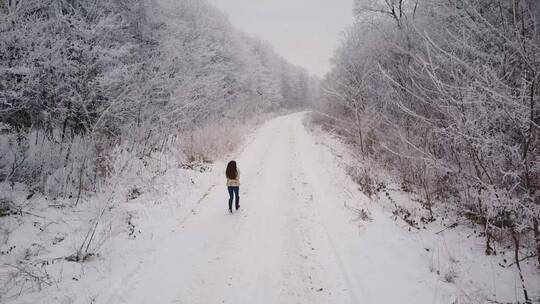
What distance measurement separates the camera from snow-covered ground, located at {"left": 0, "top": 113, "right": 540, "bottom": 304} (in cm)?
420

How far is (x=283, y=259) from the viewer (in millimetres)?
5184

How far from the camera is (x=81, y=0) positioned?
982 centimetres

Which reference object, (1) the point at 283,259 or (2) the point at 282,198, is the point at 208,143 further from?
(1) the point at 283,259

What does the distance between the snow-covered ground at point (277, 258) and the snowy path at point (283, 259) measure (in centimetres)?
2

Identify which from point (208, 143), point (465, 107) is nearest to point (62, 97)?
point (208, 143)

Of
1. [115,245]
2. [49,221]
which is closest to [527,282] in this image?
[115,245]

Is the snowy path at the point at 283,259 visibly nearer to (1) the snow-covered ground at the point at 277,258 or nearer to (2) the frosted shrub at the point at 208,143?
(1) the snow-covered ground at the point at 277,258

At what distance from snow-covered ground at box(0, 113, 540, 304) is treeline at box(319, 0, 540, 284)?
842mm

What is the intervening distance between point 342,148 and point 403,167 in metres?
7.38

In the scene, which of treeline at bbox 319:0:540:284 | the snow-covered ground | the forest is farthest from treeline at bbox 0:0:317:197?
treeline at bbox 319:0:540:284

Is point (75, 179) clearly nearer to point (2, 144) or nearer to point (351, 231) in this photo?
point (2, 144)

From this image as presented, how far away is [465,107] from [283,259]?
375 cm

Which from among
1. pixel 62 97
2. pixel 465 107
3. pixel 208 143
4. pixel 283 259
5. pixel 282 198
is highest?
pixel 62 97

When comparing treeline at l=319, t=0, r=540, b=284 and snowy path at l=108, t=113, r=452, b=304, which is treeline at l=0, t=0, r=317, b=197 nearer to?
snowy path at l=108, t=113, r=452, b=304
